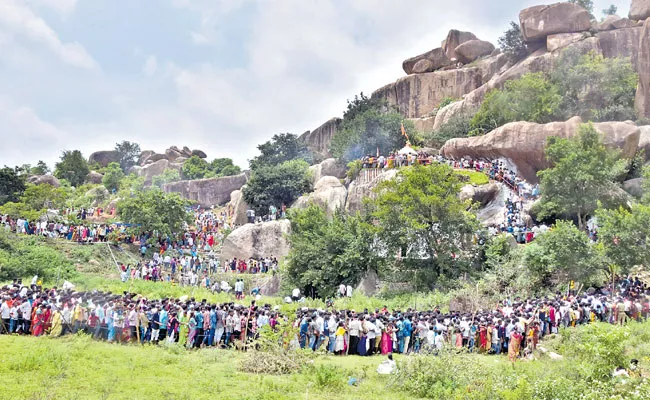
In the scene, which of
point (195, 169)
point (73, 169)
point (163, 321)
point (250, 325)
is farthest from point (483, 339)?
point (73, 169)

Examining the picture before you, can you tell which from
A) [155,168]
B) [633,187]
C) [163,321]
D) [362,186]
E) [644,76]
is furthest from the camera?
[155,168]

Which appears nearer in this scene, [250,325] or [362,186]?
[250,325]

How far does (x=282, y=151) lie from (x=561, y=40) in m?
24.6

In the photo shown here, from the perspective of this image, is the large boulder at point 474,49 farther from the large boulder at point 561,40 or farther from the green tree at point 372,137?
the green tree at point 372,137

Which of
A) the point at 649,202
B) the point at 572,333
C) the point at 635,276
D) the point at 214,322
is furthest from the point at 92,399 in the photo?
the point at 649,202

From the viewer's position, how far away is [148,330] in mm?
14117

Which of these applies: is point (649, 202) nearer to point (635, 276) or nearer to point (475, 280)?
point (635, 276)

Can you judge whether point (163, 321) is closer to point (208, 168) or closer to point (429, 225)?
point (429, 225)

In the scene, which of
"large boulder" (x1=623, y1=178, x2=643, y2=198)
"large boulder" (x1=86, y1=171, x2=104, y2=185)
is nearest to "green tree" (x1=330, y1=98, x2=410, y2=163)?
"large boulder" (x1=623, y1=178, x2=643, y2=198)

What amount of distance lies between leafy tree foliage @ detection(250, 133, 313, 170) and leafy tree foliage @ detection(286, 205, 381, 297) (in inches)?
978

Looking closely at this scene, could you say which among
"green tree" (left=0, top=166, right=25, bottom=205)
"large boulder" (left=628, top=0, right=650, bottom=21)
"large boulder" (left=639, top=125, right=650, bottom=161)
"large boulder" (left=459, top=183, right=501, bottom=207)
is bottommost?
"large boulder" (left=459, top=183, right=501, bottom=207)

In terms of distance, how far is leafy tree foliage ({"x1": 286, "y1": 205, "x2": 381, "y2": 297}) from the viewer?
23.2 meters

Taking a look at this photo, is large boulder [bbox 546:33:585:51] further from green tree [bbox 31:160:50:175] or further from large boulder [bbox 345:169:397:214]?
green tree [bbox 31:160:50:175]

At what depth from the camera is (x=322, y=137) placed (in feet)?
190
